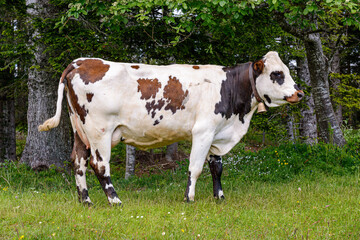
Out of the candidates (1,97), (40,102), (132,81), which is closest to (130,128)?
(132,81)

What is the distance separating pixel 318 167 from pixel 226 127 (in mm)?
3601

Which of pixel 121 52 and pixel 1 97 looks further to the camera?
pixel 1 97

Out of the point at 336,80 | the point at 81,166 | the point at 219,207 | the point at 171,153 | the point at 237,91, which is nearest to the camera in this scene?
the point at 219,207

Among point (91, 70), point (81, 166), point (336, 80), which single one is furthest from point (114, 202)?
point (336, 80)

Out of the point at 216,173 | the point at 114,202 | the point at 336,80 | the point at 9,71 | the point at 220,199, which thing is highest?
the point at 336,80

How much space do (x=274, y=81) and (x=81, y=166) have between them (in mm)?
3319

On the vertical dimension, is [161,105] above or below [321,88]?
below

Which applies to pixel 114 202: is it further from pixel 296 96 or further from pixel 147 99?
pixel 296 96

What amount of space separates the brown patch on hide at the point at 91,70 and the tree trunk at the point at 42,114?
13.0 feet

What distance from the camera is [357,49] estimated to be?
19.9 metres

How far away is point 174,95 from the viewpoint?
5.74 m

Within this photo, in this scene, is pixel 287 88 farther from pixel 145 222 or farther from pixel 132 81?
pixel 145 222

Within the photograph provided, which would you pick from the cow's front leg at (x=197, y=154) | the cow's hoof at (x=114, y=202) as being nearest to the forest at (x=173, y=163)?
the cow's hoof at (x=114, y=202)

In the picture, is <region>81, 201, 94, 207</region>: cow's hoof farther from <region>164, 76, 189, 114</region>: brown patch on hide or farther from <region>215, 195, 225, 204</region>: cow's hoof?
A: <region>215, 195, 225, 204</region>: cow's hoof
